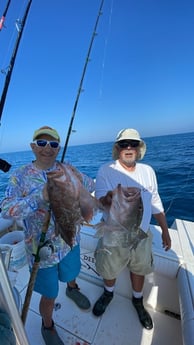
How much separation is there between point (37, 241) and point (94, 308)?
1.35m

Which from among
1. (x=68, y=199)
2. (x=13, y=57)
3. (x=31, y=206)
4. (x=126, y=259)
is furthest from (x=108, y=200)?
(x=13, y=57)

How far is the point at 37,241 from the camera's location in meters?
1.63

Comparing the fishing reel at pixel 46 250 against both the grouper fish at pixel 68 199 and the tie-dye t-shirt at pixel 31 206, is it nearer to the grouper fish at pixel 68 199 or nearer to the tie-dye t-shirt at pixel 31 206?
the tie-dye t-shirt at pixel 31 206

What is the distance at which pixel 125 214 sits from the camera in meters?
1.34

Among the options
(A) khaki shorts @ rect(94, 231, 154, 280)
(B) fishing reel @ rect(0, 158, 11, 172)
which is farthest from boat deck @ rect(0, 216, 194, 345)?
(B) fishing reel @ rect(0, 158, 11, 172)

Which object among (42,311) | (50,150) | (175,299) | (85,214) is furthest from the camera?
(175,299)

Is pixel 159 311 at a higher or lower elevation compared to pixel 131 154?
lower

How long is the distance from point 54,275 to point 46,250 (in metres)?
0.31

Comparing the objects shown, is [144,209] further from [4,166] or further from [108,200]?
[4,166]

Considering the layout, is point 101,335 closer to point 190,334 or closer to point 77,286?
point 77,286

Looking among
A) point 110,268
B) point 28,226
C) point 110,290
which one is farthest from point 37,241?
point 110,290

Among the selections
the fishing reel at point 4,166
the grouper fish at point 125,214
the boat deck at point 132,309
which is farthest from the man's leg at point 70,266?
the fishing reel at point 4,166

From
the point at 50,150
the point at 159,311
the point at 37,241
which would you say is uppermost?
the point at 50,150

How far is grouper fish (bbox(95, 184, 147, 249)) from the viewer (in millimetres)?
1315
